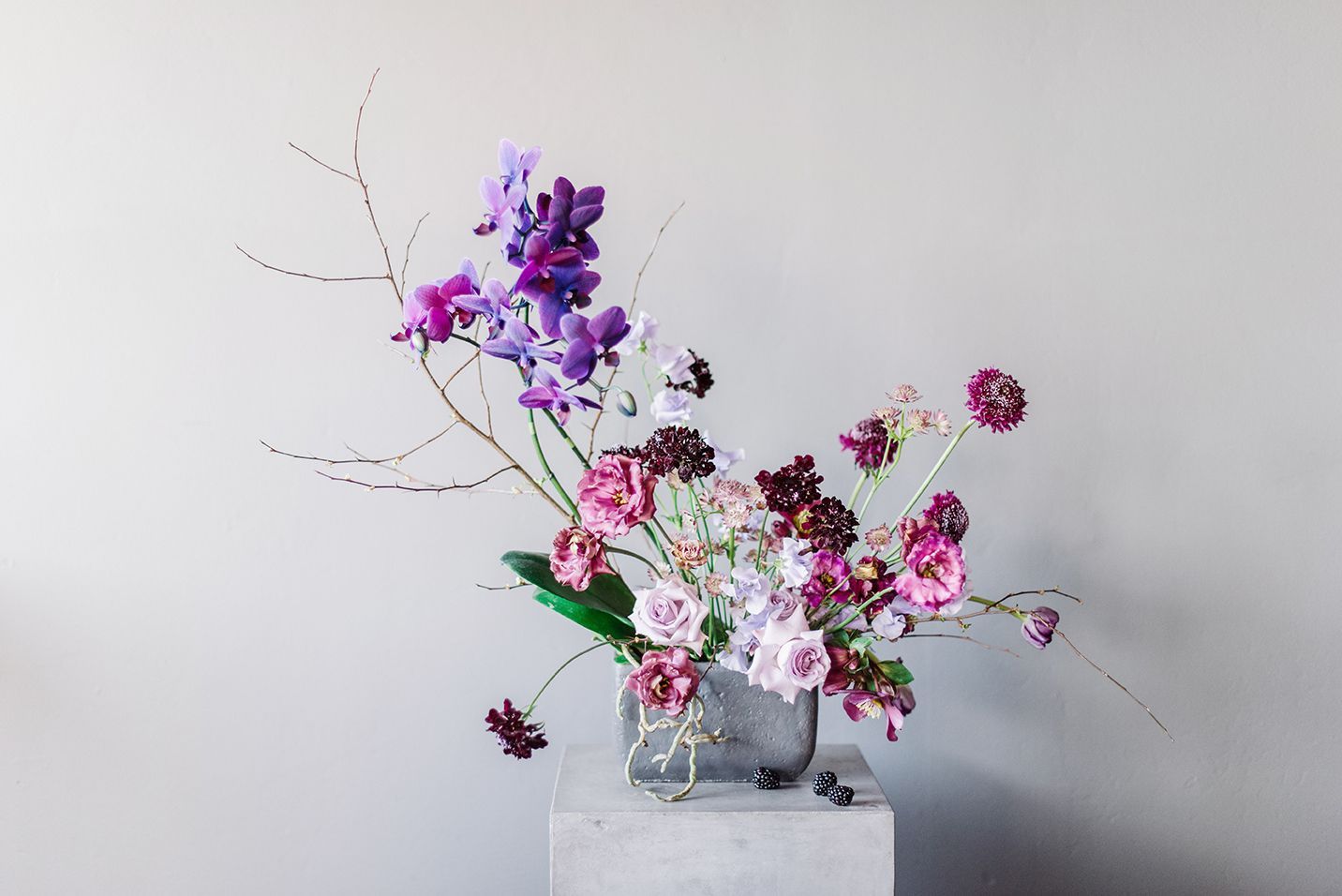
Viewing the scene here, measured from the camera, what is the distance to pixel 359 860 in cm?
147

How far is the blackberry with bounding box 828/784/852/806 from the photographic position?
45.3 inches

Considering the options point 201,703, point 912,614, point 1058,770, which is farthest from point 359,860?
point 1058,770

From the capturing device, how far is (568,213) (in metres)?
1.05

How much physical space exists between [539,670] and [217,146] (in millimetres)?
810

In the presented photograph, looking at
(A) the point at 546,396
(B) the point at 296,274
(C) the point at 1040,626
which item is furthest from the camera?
(B) the point at 296,274

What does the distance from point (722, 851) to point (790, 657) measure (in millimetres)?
235

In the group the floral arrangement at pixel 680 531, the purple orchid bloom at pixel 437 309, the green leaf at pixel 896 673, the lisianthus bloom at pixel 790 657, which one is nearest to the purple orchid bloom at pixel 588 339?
the floral arrangement at pixel 680 531

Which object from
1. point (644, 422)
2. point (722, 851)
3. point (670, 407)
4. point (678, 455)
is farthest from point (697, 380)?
point (722, 851)

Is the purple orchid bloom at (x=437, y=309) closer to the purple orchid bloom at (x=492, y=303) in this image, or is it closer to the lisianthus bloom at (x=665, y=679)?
the purple orchid bloom at (x=492, y=303)

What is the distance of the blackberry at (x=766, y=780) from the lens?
119cm

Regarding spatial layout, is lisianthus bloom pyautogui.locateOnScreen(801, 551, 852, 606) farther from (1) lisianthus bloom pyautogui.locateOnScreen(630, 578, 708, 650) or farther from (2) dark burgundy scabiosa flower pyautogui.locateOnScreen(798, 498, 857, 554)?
(1) lisianthus bloom pyautogui.locateOnScreen(630, 578, 708, 650)

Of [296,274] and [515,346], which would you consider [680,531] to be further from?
[296,274]

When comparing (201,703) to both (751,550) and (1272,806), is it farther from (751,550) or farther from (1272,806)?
(1272,806)

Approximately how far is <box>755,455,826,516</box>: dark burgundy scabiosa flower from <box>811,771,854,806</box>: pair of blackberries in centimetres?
30
